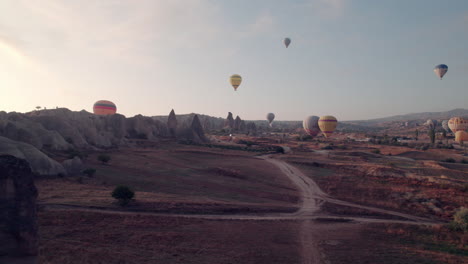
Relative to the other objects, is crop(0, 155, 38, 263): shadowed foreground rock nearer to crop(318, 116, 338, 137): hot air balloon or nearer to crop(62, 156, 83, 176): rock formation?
crop(62, 156, 83, 176): rock formation

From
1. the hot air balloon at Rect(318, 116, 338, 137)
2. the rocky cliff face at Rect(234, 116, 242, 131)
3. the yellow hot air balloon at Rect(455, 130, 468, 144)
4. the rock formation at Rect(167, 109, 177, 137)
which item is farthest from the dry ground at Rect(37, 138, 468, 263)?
the rocky cliff face at Rect(234, 116, 242, 131)

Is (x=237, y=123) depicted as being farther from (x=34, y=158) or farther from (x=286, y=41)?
(x=34, y=158)

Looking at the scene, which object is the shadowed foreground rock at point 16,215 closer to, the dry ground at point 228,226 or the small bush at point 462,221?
the dry ground at point 228,226

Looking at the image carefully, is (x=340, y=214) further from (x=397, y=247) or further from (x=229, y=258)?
(x=229, y=258)

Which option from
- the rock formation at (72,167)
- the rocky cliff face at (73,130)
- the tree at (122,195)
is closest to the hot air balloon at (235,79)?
the rocky cliff face at (73,130)

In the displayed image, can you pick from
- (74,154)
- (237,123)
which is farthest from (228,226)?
(237,123)
